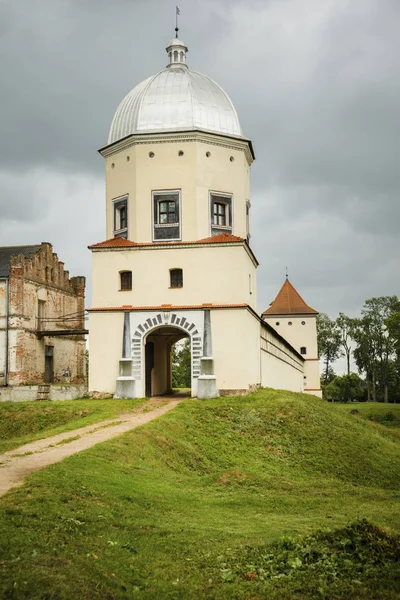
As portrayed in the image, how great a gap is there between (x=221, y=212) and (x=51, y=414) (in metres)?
11.4

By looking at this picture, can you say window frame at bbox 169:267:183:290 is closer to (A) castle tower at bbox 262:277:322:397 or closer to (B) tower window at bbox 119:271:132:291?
(B) tower window at bbox 119:271:132:291

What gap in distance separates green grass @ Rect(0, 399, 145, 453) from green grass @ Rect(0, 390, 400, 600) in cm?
387

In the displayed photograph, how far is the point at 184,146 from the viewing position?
1118 inches

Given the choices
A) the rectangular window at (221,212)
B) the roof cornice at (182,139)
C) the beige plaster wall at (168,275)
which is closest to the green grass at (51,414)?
the beige plaster wall at (168,275)

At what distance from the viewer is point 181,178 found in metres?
28.3

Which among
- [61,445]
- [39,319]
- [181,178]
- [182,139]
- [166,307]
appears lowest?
[61,445]

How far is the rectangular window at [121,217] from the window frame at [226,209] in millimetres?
3669

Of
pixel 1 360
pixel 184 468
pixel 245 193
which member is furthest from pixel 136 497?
pixel 1 360

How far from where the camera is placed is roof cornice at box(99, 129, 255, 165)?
28.3 metres

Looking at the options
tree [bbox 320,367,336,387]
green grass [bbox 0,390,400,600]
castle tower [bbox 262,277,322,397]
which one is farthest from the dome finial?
tree [bbox 320,367,336,387]

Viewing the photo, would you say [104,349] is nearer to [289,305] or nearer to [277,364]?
[277,364]

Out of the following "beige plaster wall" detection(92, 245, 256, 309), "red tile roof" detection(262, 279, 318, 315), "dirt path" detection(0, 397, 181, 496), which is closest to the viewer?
"dirt path" detection(0, 397, 181, 496)

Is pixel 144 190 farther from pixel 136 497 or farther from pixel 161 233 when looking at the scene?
pixel 136 497

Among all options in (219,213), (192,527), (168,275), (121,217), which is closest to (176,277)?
(168,275)
